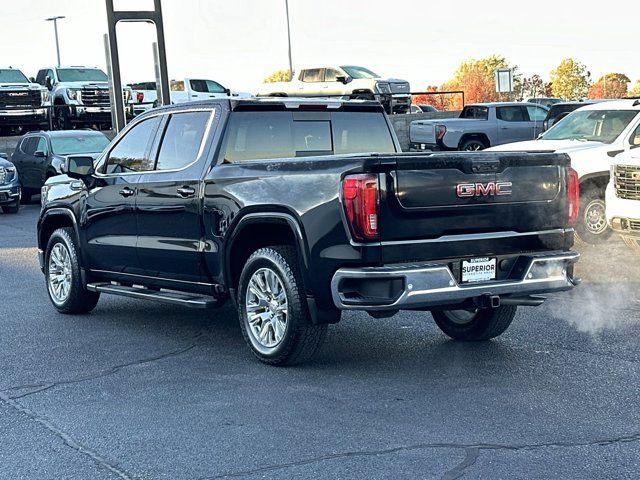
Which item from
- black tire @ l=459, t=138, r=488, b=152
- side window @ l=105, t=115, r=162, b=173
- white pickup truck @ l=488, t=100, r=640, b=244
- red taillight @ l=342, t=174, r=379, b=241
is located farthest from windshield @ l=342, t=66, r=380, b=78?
red taillight @ l=342, t=174, r=379, b=241

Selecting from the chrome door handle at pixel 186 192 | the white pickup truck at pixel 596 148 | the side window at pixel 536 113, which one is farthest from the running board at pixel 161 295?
the side window at pixel 536 113

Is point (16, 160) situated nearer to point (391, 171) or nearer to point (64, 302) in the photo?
point (64, 302)

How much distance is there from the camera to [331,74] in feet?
115

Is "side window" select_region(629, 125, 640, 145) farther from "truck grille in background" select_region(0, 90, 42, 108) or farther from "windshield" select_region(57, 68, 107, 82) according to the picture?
"windshield" select_region(57, 68, 107, 82)

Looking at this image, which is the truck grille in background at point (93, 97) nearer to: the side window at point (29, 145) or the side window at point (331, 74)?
the side window at point (331, 74)

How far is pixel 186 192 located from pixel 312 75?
28299mm

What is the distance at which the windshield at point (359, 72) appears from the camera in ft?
115

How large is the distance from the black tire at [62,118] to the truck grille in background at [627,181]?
24.6 metres

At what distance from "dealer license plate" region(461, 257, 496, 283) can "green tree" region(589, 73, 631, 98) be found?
493 ft

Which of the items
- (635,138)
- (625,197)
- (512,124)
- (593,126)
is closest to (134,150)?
(625,197)

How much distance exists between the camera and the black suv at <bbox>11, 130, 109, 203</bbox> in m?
22.9

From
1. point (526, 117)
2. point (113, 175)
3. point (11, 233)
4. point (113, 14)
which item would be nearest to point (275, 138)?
point (113, 175)

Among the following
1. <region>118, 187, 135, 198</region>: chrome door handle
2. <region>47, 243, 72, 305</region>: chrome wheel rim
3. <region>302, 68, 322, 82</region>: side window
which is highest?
<region>302, 68, 322, 82</region>: side window

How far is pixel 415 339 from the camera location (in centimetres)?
793
